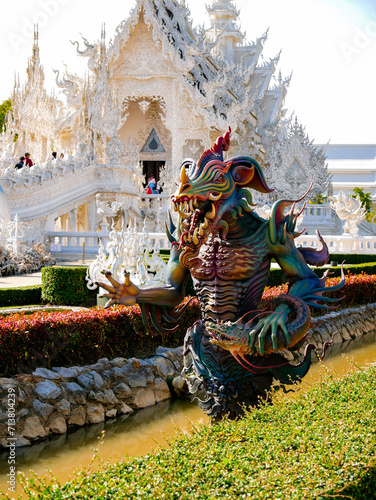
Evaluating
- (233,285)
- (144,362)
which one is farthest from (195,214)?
(144,362)

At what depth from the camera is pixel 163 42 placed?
2581cm

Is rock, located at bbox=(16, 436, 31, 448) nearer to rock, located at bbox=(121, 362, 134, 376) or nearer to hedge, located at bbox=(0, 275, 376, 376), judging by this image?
hedge, located at bbox=(0, 275, 376, 376)

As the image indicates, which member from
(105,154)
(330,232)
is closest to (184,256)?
(105,154)

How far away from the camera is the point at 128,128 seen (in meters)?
29.8

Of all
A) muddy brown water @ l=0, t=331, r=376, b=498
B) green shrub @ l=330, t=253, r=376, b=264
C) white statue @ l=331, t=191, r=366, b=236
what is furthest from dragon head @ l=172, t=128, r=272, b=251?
white statue @ l=331, t=191, r=366, b=236

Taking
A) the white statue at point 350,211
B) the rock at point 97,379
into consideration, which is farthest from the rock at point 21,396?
the white statue at point 350,211

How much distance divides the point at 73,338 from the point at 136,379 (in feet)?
2.47

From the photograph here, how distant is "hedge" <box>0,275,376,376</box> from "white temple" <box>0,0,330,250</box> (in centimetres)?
981

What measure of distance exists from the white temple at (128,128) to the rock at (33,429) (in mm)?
11309

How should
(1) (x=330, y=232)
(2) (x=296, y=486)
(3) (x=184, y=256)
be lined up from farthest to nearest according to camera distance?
(1) (x=330, y=232)
(3) (x=184, y=256)
(2) (x=296, y=486)

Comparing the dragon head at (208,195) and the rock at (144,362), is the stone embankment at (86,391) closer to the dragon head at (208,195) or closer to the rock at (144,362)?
the rock at (144,362)

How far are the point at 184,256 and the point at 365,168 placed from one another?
4515 centimetres

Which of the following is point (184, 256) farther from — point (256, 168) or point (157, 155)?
point (157, 155)

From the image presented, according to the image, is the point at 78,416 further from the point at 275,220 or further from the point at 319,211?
the point at 319,211
